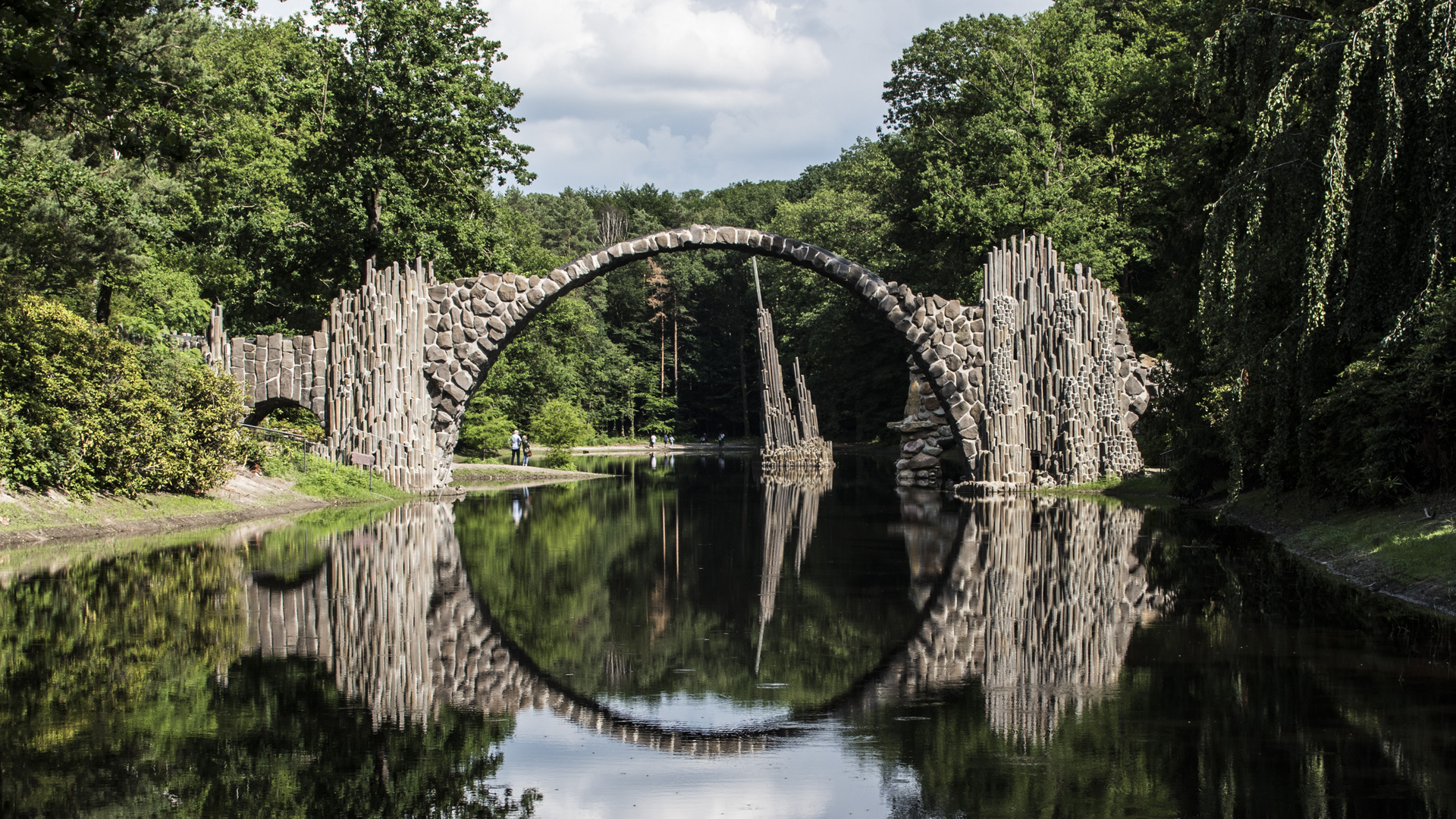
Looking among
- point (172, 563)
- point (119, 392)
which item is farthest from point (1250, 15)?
point (119, 392)

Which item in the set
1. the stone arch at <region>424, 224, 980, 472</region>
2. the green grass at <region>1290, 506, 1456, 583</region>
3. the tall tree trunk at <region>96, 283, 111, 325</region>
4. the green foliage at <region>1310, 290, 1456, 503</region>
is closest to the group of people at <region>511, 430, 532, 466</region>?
the stone arch at <region>424, 224, 980, 472</region>

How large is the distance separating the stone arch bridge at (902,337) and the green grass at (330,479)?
64 centimetres

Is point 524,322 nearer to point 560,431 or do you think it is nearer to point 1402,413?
point 560,431

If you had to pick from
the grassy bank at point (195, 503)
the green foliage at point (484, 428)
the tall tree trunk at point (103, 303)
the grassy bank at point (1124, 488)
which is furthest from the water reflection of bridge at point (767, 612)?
the green foliage at point (484, 428)

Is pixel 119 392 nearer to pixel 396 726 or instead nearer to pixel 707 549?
pixel 707 549

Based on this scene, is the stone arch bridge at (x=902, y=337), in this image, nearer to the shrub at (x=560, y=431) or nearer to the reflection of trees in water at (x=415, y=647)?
the reflection of trees in water at (x=415, y=647)

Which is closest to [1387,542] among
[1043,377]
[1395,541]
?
[1395,541]

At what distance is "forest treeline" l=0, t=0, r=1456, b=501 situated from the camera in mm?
13562

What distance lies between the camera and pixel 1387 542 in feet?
43.5

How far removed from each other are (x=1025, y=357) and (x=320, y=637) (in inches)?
799

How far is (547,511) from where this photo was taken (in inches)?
977

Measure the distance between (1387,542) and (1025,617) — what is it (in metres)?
4.83

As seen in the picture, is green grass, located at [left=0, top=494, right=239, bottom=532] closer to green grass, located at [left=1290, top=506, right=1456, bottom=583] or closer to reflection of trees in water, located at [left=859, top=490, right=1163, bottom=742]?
reflection of trees in water, located at [left=859, top=490, right=1163, bottom=742]

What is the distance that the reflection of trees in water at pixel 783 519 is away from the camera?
1266 cm
